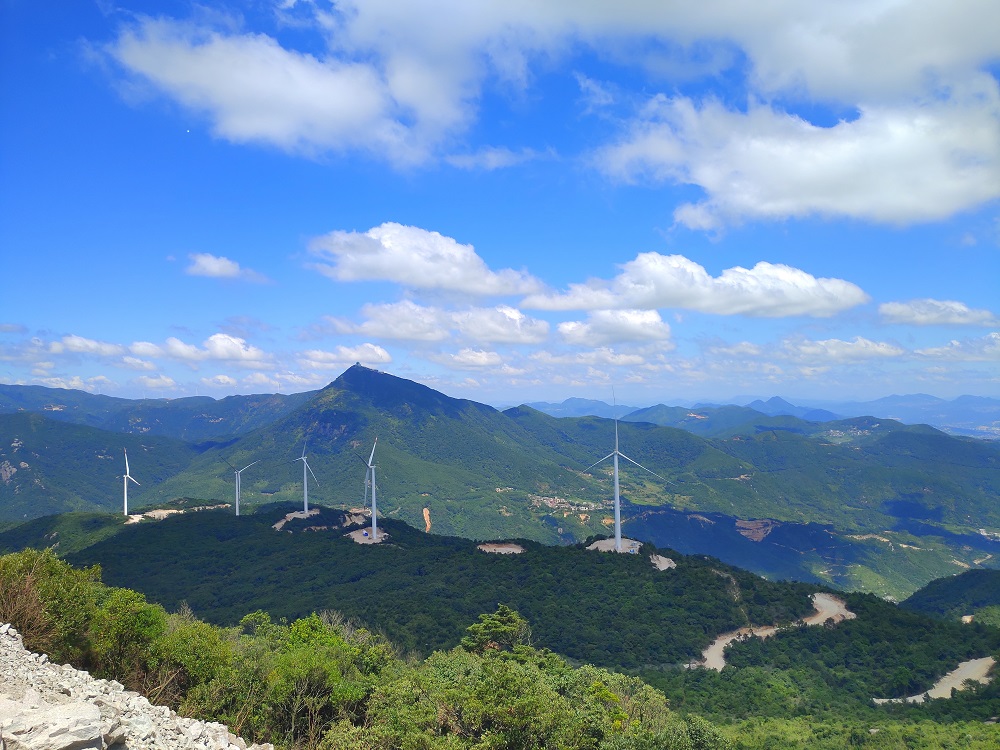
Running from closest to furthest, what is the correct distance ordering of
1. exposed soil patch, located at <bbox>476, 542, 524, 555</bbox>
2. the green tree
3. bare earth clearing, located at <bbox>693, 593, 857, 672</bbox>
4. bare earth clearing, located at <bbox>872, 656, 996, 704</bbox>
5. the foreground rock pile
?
the foreground rock pile, the green tree, bare earth clearing, located at <bbox>872, 656, 996, 704</bbox>, bare earth clearing, located at <bbox>693, 593, 857, 672</bbox>, exposed soil patch, located at <bbox>476, 542, 524, 555</bbox>

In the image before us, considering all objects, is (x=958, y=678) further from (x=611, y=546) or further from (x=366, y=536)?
(x=366, y=536)

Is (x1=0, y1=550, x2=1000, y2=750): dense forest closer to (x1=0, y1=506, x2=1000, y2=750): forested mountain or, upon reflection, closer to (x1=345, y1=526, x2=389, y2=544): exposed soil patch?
(x1=0, y1=506, x2=1000, y2=750): forested mountain

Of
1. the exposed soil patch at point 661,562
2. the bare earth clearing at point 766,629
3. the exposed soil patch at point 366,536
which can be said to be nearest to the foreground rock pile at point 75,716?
the bare earth clearing at point 766,629

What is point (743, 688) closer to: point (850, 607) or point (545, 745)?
point (850, 607)

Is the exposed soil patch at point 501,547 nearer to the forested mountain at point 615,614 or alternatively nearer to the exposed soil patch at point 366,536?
the forested mountain at point 615,614

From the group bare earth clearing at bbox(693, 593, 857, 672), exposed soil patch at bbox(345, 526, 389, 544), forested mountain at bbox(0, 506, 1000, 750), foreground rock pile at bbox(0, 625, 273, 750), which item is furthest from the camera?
exposed soil patch at bbox(345, 526, 389, 544)

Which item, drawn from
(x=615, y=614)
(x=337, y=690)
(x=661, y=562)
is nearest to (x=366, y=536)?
(x=661, y=562)

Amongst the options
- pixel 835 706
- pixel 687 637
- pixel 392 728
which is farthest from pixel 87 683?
pixel 687 637

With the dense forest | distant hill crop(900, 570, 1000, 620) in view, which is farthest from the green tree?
distant hill crop(900, 570, 1000, 620)
